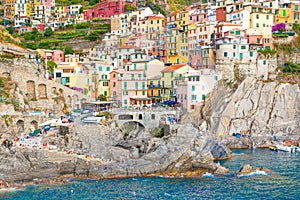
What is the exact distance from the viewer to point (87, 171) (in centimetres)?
4509

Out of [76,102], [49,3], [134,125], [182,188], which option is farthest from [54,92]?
[49,3]

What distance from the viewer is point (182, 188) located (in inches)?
1608

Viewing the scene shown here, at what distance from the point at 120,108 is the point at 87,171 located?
1655 cm

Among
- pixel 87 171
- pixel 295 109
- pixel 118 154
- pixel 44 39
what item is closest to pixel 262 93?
pixel 295 109

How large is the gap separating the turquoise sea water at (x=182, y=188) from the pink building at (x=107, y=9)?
56.5 metres

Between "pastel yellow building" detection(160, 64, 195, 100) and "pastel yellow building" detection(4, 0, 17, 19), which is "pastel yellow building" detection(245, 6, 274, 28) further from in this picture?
"pastel yellow building" detection(4, 0, 17, 19)

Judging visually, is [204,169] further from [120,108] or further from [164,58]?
[164,58]

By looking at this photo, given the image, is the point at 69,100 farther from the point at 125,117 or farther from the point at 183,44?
the point at 183,44

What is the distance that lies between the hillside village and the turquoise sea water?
63.2ft

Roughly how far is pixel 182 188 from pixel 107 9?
63.2m

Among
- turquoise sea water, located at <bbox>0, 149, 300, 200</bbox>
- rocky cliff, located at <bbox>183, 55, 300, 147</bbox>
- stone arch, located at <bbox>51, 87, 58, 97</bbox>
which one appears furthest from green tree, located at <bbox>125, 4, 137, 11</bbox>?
turquoise sea water, located at <bbox>0, 149, 300, 200</bbox>

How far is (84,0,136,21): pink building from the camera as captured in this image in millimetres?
96188

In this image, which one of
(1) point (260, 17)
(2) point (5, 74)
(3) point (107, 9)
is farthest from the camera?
(3) point (107, 9)

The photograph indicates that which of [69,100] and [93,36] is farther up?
[93,36]
